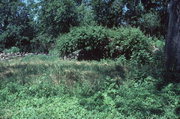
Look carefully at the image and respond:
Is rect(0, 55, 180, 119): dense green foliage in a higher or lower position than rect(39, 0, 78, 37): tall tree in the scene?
lower

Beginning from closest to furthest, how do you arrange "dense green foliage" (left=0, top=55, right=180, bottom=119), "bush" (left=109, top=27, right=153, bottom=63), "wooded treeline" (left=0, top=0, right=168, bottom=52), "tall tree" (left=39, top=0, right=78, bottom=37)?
1. "dense green foliage" (left=0, top=55, right=180, bottom=119)
2. "bush" (left=109, top=27, right=153, bottom=63)
3. "tall tree" (left=39, top=0, right=78, bottom=37)
4. "wooded treeline" (left=0, top=0, right=168, bottom=52)

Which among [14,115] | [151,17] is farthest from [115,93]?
[151,17]

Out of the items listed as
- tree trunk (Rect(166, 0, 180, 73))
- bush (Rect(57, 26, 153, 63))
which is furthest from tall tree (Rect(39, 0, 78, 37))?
tree trunk (Rect(166, 0, 180, 73))

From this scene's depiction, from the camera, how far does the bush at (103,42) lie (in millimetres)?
13656

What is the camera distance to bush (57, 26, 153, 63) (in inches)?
538

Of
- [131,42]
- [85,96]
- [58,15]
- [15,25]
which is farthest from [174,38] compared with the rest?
[15,25]

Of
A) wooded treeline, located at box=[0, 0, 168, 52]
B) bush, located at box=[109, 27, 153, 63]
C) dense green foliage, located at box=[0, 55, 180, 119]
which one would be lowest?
dense green foliage, located at box=[0, 55, 180, 119]

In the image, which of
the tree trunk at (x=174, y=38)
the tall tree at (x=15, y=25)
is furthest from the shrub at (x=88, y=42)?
the tall tree at (x=15, y=25)

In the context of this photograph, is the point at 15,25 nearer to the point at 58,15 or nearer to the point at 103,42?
the point at 58,15

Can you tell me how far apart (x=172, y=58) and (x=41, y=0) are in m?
16.8

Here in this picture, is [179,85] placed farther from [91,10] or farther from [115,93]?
[91,10]

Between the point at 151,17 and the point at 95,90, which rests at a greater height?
the point at 151,17

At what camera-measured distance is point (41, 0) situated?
2233 centimetres

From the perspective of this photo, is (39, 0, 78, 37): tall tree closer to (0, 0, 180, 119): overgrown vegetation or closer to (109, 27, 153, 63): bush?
(0, 0, 180, 119): overgrown vegetation
